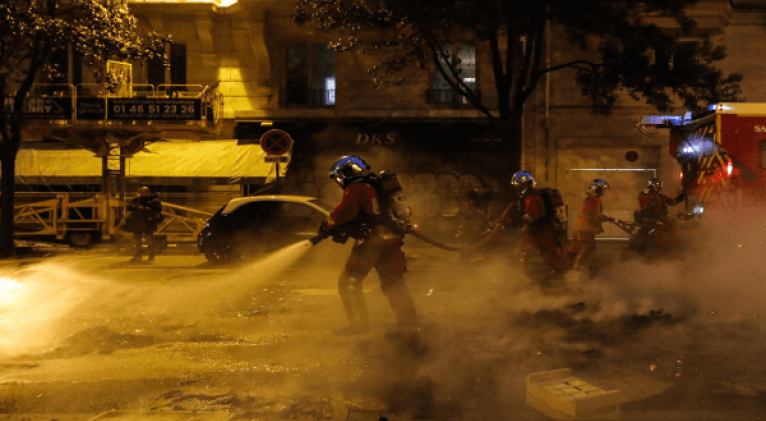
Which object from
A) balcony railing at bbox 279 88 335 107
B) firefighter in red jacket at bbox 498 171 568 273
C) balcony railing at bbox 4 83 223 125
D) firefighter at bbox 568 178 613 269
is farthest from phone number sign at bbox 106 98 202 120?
firefighter in red jacket at bbox 498 171 568 273

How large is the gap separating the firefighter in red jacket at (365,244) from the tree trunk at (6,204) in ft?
36.7

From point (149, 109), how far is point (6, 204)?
397cm

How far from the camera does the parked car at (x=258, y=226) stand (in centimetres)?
1208

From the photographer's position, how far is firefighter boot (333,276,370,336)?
233 inches

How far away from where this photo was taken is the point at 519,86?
46.3 ft

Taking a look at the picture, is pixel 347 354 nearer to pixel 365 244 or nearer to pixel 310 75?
pixel 365 244

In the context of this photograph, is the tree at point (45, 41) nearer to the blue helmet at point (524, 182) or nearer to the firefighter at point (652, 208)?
the blue helmet at point (524, 182)

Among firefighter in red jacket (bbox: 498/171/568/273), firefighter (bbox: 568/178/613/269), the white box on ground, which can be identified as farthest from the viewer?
Answer: firefighter (bbox: 568/178/613/269)

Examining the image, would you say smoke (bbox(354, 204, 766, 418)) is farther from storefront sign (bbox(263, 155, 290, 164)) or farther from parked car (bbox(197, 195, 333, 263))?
storefront sign (bbox(263, 155, 290, 164))

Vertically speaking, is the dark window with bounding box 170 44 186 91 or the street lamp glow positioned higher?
the dark window with bounding box 170 44 186 91

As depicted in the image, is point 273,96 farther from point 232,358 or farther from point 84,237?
point 232,358

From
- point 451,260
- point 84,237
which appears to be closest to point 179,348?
point 451,260

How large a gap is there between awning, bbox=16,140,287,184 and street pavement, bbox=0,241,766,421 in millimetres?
8352

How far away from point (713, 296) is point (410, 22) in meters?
7.92
